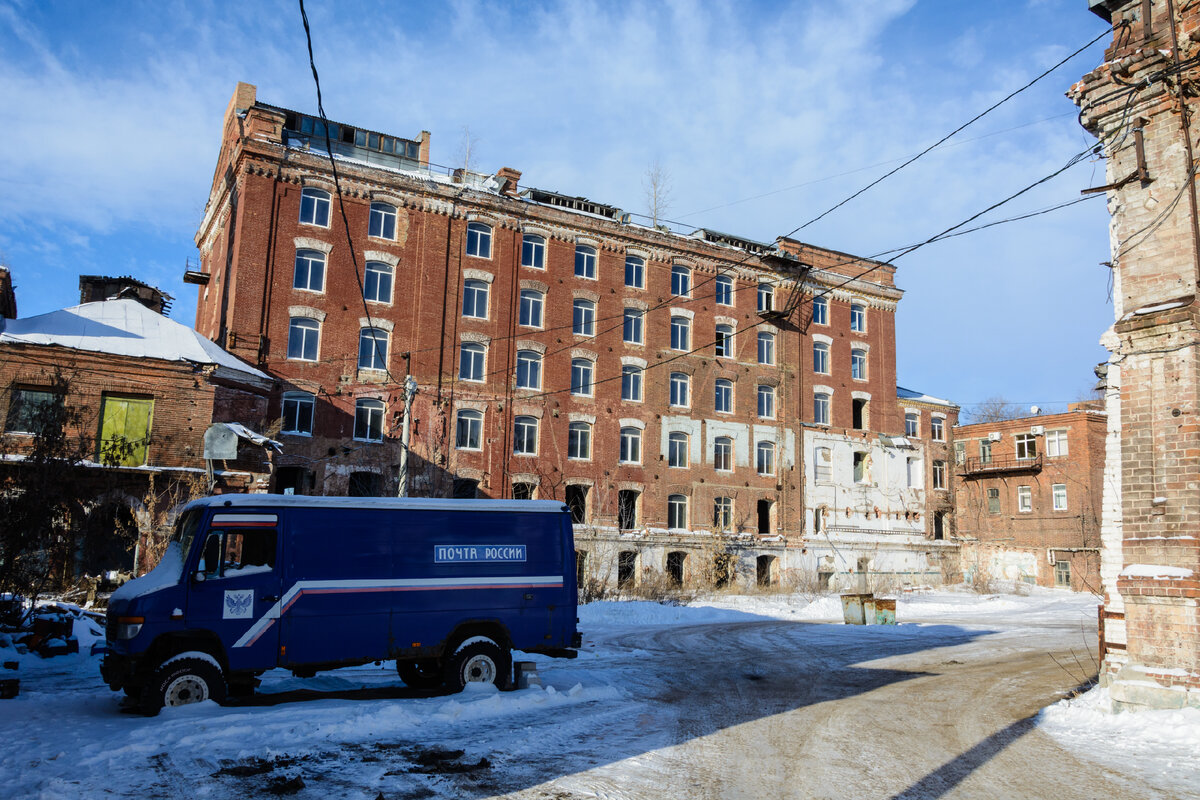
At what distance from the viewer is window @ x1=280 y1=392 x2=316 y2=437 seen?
3005 cm

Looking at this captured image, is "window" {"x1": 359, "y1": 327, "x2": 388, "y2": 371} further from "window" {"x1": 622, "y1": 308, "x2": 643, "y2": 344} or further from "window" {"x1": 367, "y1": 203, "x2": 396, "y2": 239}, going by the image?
"window" {"x1": 622, "y1": 308, "x2": 643, "y2": 344}

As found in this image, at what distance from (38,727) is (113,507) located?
17.0 meters

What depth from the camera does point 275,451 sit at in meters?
27.2

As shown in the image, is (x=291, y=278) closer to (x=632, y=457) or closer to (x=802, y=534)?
(x=632, y=457)

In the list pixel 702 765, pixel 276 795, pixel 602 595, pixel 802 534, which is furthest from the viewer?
pixel 802 534

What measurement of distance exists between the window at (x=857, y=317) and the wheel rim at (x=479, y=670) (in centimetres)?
3565

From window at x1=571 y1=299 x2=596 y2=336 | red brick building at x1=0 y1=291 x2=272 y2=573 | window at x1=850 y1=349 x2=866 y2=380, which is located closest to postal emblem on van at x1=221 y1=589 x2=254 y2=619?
red brick building at x1=0 y1=291 x2=272 y2=573

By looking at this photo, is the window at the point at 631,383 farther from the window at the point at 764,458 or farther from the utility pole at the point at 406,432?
the utility pole at the point at 406,432

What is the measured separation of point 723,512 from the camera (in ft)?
125

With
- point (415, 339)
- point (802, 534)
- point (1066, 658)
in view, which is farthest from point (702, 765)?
point (802, 534)

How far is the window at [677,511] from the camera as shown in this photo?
1462 inches

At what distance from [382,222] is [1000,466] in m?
38.9

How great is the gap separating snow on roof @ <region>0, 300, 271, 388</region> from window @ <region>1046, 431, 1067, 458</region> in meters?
43.1

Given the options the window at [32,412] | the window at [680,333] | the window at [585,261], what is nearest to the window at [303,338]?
the window at [32,412]
